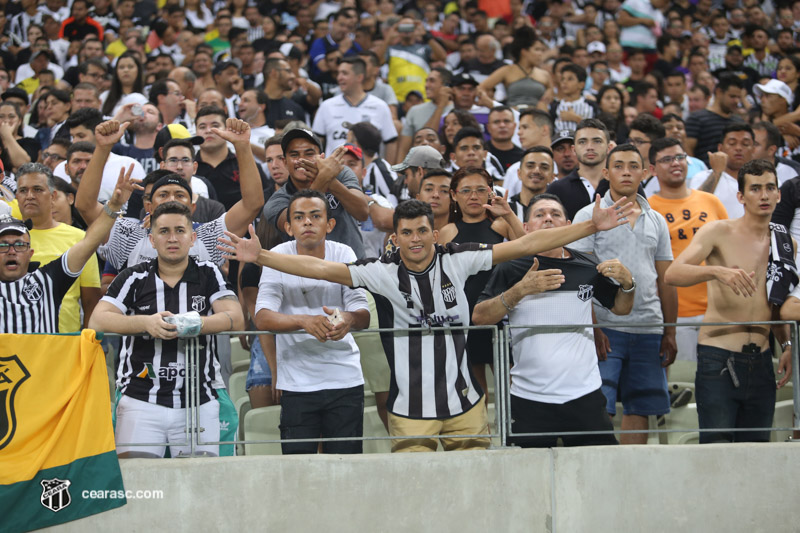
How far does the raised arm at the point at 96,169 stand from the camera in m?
7.05

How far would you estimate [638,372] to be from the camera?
6.66m

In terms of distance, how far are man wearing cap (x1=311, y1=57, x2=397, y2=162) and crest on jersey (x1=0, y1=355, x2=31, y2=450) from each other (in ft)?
18.5

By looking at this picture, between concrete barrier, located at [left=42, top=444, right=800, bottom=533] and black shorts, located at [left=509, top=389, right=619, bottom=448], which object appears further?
black shorts, located at [left=509, top=389, right=619, bottom=448]

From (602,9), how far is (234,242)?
1295 centimetres

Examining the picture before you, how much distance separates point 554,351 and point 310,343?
1500mm

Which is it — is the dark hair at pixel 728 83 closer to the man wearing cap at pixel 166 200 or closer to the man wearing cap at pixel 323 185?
the man wearing cap at pixel 323 185

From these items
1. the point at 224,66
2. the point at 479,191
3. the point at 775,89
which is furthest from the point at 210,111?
the point at 775,89

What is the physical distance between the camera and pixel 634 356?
6.66 meters

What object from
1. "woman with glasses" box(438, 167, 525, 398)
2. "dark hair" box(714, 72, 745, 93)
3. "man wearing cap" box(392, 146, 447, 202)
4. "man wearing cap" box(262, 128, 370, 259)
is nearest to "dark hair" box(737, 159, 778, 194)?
"woman with glasses" box(438, 167, 525, 398)

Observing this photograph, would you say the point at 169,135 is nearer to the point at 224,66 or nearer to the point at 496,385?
the point at 224,66

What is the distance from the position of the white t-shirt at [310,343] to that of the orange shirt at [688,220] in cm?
280

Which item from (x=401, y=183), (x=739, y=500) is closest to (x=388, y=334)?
(x=739, y=500)

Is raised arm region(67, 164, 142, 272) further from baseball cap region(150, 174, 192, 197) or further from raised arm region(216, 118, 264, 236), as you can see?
raised arm region(216, 118, 264, 236)

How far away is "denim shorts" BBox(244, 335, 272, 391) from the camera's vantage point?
21.5ft
